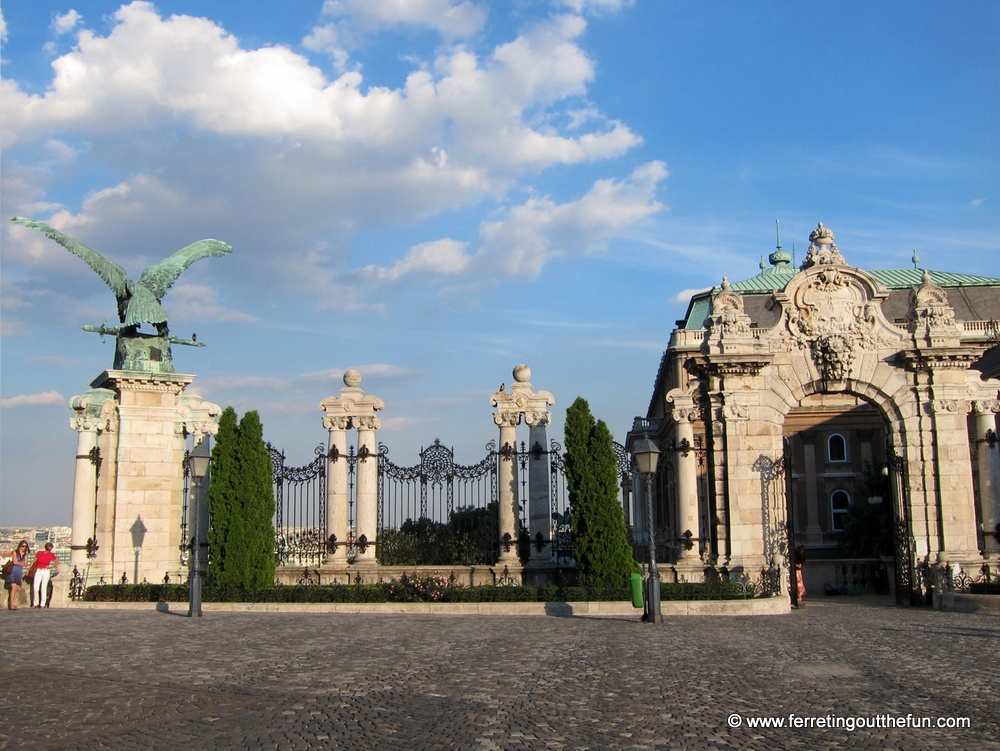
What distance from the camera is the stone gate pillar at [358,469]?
78.1 feet

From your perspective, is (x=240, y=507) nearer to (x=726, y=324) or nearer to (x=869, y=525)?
(x=726, y=324)

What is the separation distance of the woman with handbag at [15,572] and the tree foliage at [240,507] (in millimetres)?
4679

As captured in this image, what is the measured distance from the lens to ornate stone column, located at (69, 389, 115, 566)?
928 inches

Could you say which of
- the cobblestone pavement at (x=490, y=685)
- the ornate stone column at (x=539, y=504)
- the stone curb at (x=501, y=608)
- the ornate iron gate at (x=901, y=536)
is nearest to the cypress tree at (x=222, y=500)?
the stone curb at (x=501, y=608)

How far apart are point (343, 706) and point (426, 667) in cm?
270

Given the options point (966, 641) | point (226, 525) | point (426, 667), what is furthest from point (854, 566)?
point (426, 667)

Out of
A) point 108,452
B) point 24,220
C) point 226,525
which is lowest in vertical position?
point 226,525

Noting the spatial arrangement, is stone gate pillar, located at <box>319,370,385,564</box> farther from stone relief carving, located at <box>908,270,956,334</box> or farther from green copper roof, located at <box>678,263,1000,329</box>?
green copper roof, located at <box>678,263,1000,329</box>

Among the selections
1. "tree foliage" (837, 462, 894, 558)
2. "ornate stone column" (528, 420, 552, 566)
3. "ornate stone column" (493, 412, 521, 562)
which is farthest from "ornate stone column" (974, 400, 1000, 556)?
"tree foliage" (837, 462, 894, 558)

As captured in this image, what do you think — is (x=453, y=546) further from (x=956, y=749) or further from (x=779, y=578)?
(x=956, y=749)

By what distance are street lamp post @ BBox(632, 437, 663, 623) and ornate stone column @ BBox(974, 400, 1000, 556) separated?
9.75m

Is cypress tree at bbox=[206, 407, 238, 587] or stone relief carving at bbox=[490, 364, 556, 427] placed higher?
stone relief carving at bbox=[490, 364, 556, 427]

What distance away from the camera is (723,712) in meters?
9.28

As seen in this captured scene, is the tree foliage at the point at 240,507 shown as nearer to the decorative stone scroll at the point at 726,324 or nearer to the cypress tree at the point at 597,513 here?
the cypress tree at the point at 597,513
